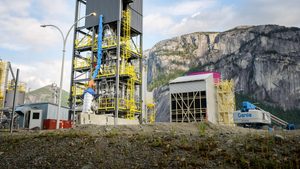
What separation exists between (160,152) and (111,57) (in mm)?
29918

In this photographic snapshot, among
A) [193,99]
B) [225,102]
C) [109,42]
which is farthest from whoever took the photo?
[225,102]

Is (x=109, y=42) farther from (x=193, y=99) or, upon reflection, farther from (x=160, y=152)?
(x=160, y=152)

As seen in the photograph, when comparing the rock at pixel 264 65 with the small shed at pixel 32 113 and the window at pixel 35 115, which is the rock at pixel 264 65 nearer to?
the small shed at pixel 32 113

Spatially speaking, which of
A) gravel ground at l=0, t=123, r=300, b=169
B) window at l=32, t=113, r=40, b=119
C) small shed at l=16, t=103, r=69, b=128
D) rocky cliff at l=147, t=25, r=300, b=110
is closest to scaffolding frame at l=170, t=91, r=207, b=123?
small shed at l=16, t=103, r=69, b=128

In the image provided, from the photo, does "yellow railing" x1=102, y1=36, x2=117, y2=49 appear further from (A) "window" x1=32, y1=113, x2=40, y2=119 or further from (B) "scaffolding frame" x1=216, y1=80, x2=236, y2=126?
(B) "scaffolding frame" x1=216, y1=80, x2=236, y2=126

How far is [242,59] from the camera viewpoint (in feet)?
525

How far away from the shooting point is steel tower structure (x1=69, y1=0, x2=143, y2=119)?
35250mm

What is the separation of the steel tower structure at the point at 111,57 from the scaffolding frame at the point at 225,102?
14.3 meters

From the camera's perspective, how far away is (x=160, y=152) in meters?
8.75

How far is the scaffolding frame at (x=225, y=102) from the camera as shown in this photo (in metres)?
44.8

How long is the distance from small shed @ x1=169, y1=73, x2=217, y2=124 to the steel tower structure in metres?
7.29

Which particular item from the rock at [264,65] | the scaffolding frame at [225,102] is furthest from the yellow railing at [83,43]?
the rock at [264,65]

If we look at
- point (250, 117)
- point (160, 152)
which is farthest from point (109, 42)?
point (160, 152)

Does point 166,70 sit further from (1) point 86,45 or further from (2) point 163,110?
(1) point 86,45
